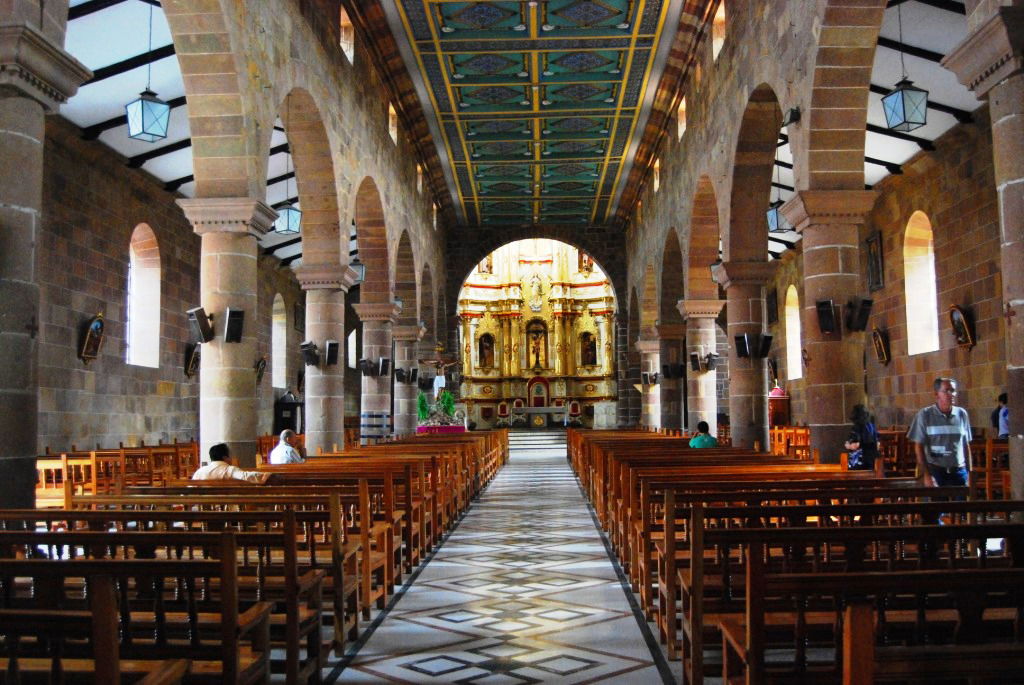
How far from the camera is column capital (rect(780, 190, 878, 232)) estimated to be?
10.2 metres

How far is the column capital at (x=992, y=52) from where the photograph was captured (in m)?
5.27

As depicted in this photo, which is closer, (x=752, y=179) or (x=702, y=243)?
(x=752, y=179)

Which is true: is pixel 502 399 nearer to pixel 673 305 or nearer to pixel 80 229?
pixel 673 305

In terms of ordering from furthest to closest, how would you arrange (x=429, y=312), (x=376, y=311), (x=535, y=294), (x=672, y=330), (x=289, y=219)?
1. (x=535, y=294)
2. (x=429, y=312)
3. (x=672, y=330)
4. (x=376, y=311)
5. (x=289, y=219)

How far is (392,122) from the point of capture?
20422mm

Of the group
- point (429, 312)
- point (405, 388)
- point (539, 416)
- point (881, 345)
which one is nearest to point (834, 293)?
point (881, 345)

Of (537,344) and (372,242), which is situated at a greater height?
(372,242)

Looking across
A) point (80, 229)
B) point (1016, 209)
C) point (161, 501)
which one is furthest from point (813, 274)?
point (80, 229)

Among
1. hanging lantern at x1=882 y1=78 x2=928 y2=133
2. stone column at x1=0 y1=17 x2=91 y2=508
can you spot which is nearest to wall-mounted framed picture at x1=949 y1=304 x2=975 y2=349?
hanging lantern at x1=882 y1=78 x2=928 y2=133

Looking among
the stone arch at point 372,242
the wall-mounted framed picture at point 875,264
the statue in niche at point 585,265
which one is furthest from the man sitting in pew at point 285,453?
the statue in niche at point 585,265

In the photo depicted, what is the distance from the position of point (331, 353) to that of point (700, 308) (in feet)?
26.8

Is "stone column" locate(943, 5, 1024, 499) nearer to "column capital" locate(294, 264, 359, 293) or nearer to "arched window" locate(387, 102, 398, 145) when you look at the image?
"column capital" locate(294, 264, 359, 293)

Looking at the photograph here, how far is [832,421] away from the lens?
10.4 metres

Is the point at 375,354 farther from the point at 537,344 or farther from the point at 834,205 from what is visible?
the point at 537,344
